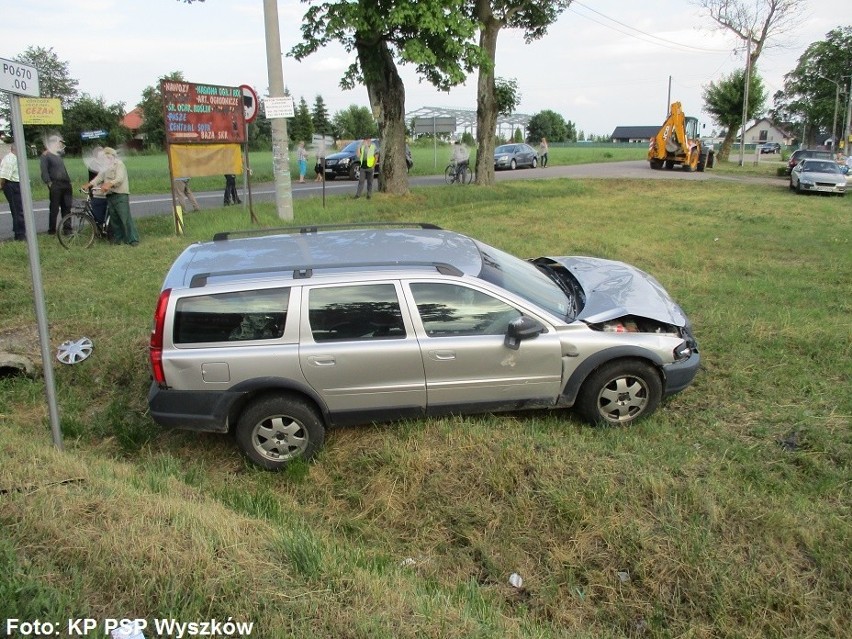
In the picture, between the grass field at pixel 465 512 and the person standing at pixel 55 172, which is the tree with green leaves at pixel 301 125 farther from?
the grass field at pixel 465 512

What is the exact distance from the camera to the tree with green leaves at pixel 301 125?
6856 cm

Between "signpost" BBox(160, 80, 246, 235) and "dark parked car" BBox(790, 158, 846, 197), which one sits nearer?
"signpost" BBox(160, 80, 246, 235)

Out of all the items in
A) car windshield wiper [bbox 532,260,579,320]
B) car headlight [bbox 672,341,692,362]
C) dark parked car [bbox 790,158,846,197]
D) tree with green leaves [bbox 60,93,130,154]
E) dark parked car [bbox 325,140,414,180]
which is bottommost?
car headlight [bbox 672,341,692,362]

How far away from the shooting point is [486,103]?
68.5 ft

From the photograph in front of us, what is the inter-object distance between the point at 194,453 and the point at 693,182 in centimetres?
2434

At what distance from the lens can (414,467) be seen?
15.1 ft

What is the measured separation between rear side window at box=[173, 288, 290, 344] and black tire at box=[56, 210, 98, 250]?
7469 millimetres

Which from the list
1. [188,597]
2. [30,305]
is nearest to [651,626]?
[188,597]

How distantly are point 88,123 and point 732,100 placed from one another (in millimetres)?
47616

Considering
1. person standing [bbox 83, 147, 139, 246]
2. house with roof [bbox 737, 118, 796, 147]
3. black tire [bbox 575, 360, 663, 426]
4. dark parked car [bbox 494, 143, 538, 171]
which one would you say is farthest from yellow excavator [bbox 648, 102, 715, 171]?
house with roof [bbox 737, 118, 796, 147]

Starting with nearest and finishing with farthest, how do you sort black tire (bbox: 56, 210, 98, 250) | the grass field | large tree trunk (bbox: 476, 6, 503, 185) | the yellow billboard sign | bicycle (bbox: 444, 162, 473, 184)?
the grass field → the yellow billboard sign → black tire (bbox: 56, 210, 98, 250) → large tree trunk (bbox: 476, 6, 503, 185) → bicycle (bbox: 444, 162, 473, 184)

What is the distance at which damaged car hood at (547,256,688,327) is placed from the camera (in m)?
5.04

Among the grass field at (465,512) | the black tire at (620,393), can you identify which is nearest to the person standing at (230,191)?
the grass field at (465,512)

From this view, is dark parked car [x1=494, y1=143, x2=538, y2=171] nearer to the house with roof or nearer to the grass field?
the grass field
